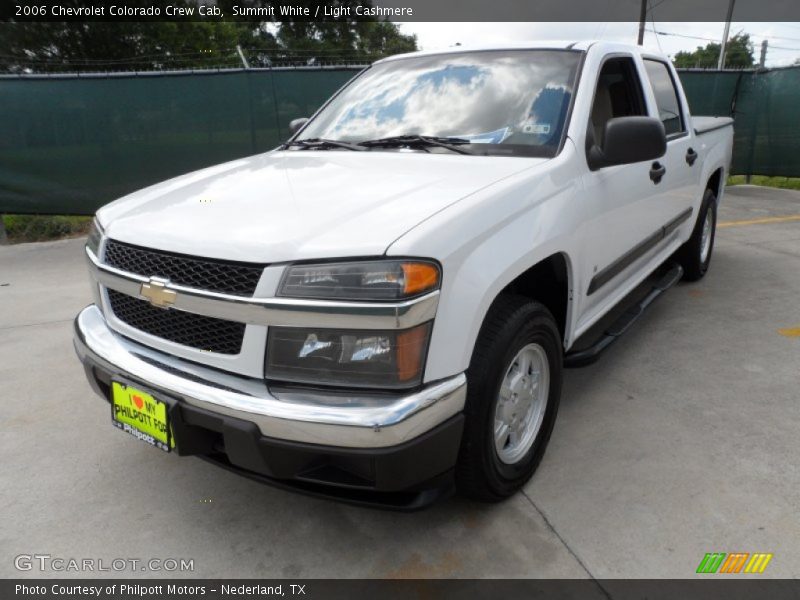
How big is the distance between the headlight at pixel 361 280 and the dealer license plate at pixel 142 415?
603 mm

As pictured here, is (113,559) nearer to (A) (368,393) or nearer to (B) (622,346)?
(A) (368,393)

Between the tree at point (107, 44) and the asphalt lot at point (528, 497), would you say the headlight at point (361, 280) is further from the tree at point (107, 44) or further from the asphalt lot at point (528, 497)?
the tree at point (107, 44)

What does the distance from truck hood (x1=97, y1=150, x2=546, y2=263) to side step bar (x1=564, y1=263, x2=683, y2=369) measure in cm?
91

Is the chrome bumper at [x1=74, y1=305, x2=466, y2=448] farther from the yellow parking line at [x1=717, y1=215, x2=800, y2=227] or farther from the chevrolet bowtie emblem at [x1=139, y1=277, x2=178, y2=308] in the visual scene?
the yellow parking line at [x1=717, y1=215, x2=800, y2=227]

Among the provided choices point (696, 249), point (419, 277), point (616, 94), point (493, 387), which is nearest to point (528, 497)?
point (493, 387)

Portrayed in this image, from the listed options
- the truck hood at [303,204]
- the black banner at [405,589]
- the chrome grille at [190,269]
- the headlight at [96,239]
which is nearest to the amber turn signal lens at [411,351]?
the truck hood at [303,204]

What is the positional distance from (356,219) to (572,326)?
122cm

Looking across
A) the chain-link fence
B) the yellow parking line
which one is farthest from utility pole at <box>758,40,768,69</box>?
the yellow parking line

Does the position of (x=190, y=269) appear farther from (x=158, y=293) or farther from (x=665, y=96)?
(x=665, y=96)

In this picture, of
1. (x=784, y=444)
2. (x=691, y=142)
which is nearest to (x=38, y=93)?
(x=691, y=142)

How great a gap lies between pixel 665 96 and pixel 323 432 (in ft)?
11.2

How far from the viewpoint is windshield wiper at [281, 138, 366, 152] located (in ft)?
9.71

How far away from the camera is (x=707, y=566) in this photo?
206 cm

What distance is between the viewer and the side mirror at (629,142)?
2584 millimetres
